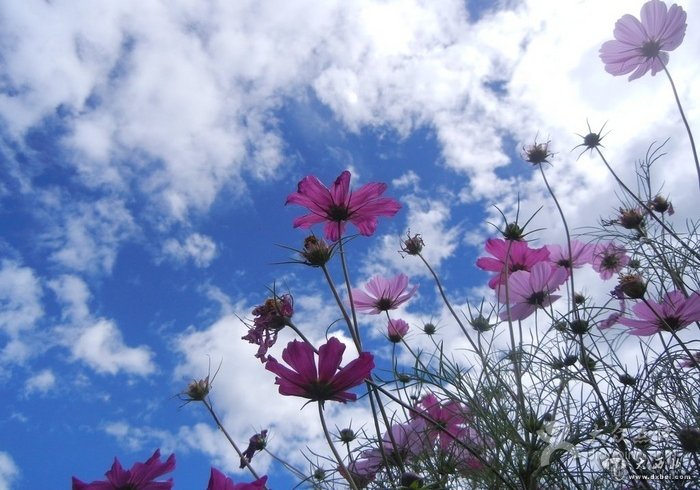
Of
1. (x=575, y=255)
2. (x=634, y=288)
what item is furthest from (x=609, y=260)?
(x=634, y=288)

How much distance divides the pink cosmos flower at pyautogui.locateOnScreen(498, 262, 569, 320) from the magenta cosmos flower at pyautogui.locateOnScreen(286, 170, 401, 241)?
361 millimetres

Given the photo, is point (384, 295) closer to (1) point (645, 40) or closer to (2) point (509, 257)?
(2) point (509, 257)

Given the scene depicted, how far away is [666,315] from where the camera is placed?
1308 millimetres

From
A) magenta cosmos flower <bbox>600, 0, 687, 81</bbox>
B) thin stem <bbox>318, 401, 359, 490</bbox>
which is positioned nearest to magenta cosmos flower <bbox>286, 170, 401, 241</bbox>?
thin stem <bbox>318, 401, 359, 490</bbox>

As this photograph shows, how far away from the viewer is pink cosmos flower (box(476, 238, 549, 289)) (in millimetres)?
1447

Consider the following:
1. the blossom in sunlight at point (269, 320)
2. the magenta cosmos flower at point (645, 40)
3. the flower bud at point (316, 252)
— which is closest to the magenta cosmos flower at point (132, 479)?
the blossom in sunlight at point (269, 320)

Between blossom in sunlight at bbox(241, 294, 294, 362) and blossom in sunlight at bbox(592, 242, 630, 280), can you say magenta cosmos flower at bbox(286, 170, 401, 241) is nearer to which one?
blossom in sunlight at bbox(241, 294, 294, 362)

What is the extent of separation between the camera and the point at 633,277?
1.45 m

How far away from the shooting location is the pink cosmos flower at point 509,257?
145 cm

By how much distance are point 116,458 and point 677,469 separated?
116 centimetres

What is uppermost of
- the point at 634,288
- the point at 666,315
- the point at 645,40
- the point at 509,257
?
the point at 645,40

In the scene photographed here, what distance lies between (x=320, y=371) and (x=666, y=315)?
0.86m

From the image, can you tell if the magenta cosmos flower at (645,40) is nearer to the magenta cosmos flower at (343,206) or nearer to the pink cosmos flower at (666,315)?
the pink cosmos flower at (666,315)

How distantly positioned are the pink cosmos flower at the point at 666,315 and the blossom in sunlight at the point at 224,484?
94 cm
